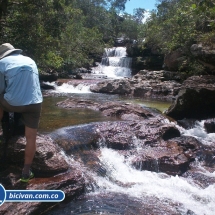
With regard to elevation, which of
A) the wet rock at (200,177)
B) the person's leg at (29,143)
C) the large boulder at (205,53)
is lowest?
the wet rock at (200,177)

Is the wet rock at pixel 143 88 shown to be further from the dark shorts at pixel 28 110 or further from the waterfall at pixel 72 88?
the dark shorts at pixel 28 110

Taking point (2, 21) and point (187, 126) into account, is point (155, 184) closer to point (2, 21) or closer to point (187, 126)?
point (187, 126)

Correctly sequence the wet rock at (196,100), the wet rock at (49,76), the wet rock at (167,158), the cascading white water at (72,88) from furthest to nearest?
the wet rock at (49,76) → the cascading white water at (72,88) → the wet rock at (196,100) → the wet rock at (167,158)

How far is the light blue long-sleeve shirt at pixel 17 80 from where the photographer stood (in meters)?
3.98

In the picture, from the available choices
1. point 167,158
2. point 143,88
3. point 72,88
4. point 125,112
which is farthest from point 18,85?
point 72,88

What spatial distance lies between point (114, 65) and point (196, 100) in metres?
19.3

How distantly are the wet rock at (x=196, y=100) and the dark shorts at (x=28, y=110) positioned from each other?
22.5 feet

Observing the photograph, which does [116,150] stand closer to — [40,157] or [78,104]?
[40,157]

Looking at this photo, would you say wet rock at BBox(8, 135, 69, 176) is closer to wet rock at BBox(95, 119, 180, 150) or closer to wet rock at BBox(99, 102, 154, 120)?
wet rock at BBox(95, 119, 180, 150)

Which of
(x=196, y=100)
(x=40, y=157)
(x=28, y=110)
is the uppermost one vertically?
(x=28, y=110)

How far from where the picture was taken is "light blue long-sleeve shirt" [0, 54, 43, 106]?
3979 mm

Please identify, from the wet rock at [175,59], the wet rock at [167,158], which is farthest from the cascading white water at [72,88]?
the wet rock at [167,158]

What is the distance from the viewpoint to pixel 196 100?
1026 cm

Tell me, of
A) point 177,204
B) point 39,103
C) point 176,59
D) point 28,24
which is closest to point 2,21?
point 28,24
